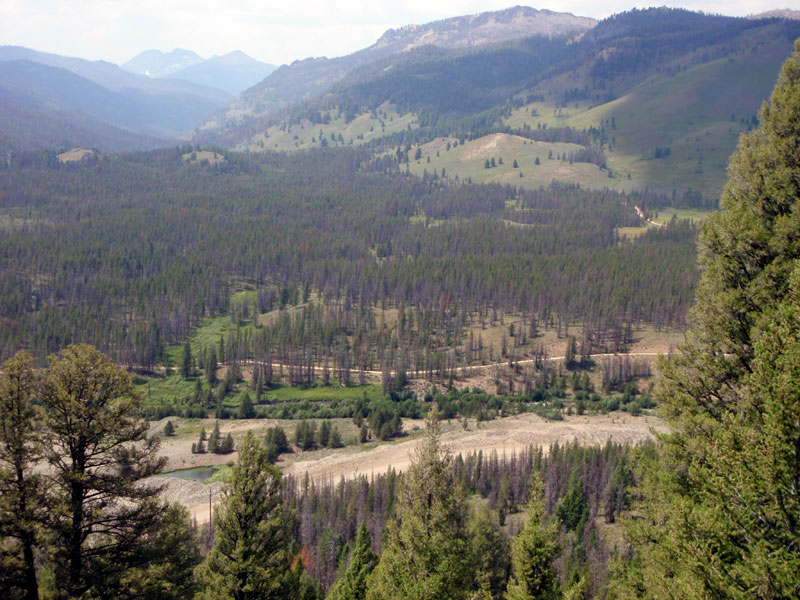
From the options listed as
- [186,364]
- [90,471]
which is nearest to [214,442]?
[186,364]

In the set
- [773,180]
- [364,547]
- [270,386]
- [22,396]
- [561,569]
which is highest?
[773,180]

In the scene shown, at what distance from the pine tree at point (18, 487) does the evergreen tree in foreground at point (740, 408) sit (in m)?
17.5

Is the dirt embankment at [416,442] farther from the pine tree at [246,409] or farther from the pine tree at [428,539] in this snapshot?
the pine tree at [428,539]

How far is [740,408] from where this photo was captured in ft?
44.5

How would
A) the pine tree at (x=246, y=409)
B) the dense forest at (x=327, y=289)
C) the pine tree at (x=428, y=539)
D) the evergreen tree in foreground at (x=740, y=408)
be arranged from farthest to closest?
the dense forest at (x=327, y=289), the pine tree at (x=246, y=409), the pine tree at (x=428, y=539), the evergreen tree in foreground at (x=740, y=408)

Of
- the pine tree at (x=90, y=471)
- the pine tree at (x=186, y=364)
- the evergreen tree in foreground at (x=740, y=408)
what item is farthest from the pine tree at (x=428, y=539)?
the pine tree at (x=186, y=364)

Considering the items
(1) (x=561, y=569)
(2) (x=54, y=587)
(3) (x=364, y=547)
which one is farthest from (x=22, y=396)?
(1) (x=561, y=569)

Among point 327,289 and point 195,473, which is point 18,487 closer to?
point 195,473

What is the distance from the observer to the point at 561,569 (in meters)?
47.1

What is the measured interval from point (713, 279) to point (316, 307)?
464ft

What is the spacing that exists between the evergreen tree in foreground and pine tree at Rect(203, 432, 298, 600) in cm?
1141

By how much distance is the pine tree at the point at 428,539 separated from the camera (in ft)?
57.6

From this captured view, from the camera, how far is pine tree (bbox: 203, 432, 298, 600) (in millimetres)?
20562

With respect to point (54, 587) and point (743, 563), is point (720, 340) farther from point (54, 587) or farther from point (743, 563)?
point (54, 587)
